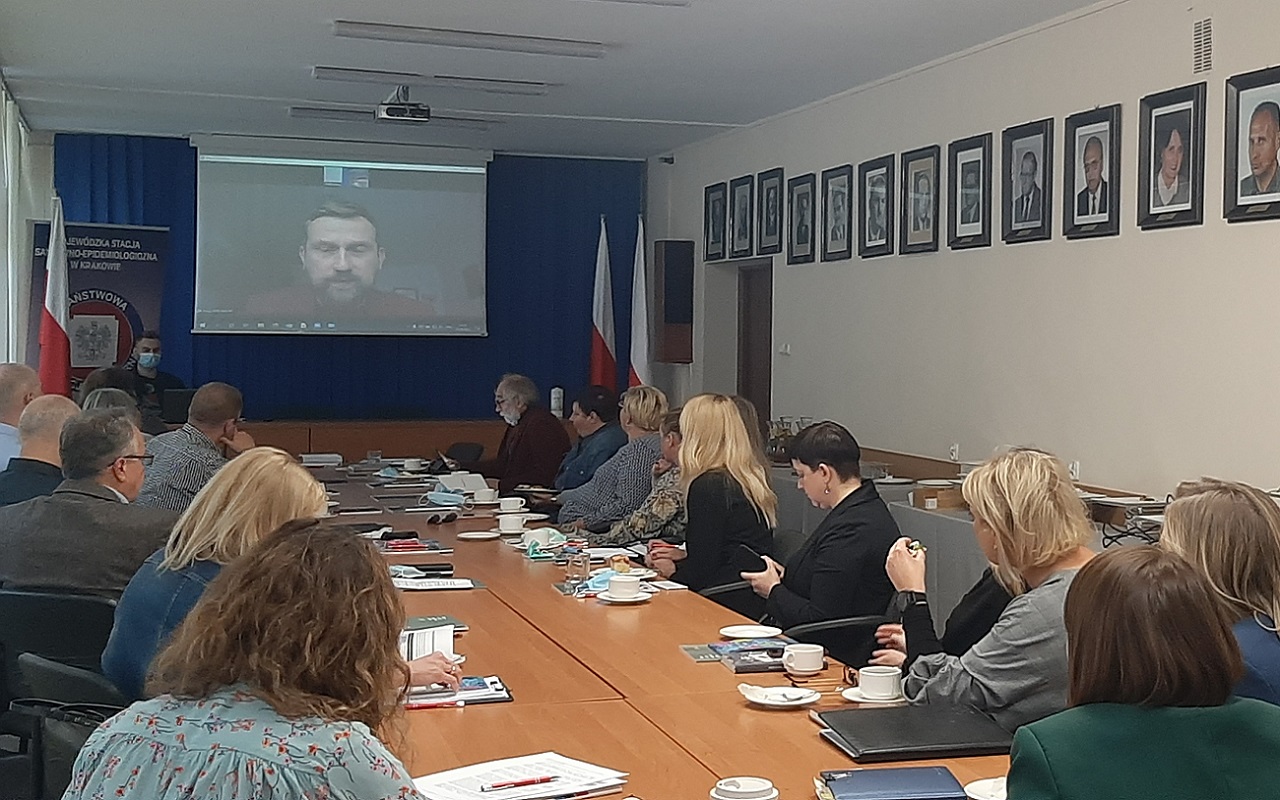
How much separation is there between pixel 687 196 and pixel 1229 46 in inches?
237

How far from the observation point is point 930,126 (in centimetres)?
729

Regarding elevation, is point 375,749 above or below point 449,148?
below

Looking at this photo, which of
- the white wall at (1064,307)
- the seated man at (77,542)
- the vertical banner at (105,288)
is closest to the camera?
the seated man at (77,542)

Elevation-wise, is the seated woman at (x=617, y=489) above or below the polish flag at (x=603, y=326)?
below

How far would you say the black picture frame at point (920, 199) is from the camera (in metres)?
7.22

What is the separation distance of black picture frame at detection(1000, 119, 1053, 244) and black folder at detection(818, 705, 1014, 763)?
406 cm

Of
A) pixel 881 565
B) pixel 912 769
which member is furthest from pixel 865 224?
pixel 912 769

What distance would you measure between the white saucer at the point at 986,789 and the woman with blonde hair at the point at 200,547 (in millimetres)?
1528

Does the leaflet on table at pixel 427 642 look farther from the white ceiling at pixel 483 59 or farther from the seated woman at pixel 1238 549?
the white ceiling at pixel 483 59

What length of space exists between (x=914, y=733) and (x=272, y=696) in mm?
1367

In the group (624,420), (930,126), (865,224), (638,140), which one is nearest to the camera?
(624,420)

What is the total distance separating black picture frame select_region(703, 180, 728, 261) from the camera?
10.0 meters

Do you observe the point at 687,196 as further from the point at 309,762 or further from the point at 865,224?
the point at 309,762

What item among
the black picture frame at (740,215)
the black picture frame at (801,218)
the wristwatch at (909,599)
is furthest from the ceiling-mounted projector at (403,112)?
the wristwatch at (909,599)
